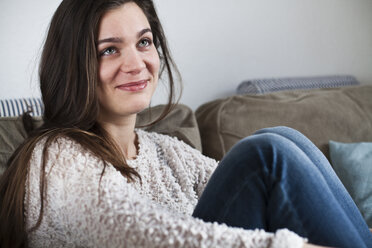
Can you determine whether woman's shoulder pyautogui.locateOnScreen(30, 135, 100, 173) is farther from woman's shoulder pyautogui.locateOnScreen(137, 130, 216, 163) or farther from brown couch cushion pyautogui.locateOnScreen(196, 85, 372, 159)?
brown couch cushion pyautogui.locateOnScreen(196, 85, 372, 159)

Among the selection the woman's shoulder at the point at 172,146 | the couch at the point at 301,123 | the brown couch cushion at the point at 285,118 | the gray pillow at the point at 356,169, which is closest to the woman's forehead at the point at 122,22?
the woman's shoulder at the point at 172,146

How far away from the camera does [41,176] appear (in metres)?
1.06

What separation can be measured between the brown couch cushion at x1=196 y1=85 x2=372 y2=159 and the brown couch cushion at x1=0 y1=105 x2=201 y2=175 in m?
0.11

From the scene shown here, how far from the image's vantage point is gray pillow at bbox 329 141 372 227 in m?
1.65

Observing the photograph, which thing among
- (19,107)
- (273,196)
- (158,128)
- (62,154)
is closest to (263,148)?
(273,196)

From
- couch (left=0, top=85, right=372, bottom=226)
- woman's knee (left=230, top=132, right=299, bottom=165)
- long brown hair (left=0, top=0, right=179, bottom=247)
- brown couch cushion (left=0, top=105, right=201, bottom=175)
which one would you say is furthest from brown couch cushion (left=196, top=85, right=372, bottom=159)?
woman's knee (left=230, top=132, right=299, bottom=165)

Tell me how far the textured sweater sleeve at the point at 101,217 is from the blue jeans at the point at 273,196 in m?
0.13

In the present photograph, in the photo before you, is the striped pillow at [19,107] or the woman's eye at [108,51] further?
the striped pillow at [19,107]

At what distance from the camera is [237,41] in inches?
88.4

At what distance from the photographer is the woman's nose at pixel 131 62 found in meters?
1.25

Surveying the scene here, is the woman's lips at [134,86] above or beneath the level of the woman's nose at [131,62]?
beneath

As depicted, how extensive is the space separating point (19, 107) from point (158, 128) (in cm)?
48

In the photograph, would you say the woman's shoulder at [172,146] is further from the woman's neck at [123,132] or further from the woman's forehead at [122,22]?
the woman's forehead at [122,22]

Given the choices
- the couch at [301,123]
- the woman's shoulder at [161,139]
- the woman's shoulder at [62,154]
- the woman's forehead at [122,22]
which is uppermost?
the woman's forehead at [122,22]
